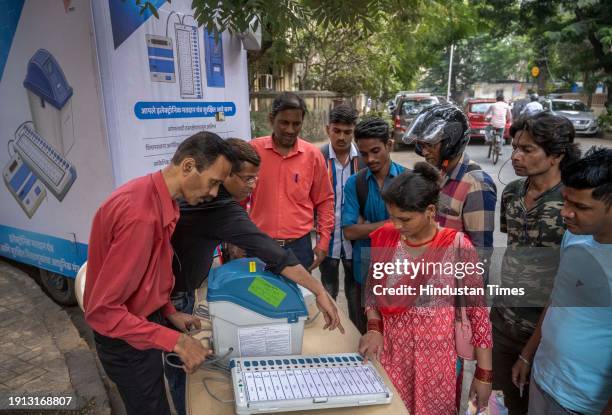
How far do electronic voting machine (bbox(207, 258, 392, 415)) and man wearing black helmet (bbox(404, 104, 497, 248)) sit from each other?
748 mm

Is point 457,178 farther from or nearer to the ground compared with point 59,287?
farther from the ground

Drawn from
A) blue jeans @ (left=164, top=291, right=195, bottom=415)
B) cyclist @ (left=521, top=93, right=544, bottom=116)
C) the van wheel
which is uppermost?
cyclist @ (left=521, top=93, right=544, bottom=116)

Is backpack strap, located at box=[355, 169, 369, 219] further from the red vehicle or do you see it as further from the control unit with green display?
the red vehicle

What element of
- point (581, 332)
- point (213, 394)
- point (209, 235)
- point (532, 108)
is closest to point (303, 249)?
point (209, 235)

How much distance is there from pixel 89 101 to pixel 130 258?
1681 mm

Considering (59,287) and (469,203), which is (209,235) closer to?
(469,203)

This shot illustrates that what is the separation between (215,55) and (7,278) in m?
2.88

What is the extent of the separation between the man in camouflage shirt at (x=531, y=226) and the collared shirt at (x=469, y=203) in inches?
4.9

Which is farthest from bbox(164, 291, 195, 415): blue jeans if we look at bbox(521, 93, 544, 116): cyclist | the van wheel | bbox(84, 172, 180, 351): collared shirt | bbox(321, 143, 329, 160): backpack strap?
the van wheel

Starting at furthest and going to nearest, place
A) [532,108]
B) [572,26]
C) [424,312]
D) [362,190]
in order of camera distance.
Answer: [572,26] < [532,108] < [362,190] < [424,312]

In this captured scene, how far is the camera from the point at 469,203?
1.81 m

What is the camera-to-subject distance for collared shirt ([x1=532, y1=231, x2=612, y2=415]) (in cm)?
131

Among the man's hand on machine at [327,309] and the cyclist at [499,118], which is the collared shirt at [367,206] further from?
the cyclist at [499,118]

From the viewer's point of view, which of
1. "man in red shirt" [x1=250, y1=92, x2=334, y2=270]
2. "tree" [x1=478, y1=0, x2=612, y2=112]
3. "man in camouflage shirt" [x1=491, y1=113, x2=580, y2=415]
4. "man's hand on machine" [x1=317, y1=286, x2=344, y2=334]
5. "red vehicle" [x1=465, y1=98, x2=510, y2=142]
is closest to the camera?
"man's hand on machine" [x1=317, y1=286, x2=344, y2=334]
